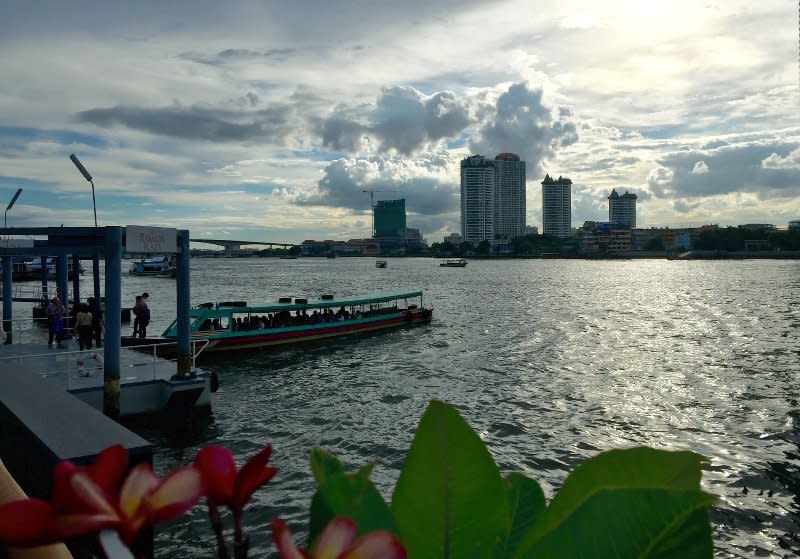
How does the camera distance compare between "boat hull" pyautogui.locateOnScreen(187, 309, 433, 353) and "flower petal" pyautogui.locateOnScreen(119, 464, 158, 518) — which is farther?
"boat hull" pyautogui.locateOnScreen(187, 309, 433, 353)

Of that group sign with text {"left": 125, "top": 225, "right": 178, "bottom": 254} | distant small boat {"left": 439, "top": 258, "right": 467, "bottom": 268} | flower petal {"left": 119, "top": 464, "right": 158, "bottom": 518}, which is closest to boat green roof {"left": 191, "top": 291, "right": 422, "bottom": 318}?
sign with text {"left": 125, "top": 225, "right": 178, "bottom": 254}

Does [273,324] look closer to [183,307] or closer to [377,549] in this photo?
[183,307]

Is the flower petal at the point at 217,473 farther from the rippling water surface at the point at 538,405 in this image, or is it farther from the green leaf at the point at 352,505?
the rippling water surface at the point at 538,405

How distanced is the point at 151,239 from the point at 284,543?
1659 cm

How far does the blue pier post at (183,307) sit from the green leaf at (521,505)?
1701cm

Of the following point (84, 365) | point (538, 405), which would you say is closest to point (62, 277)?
point (84, 365)

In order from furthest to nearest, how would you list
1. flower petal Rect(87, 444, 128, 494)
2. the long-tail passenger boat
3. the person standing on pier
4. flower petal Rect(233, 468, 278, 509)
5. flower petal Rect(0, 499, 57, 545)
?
the long-tail passenger boat → the person standing on pier → flower petal Rect(233, 468, 278, 509) → flower petal Rect(87, 444, 128, 494) → flower petal Rect(0, 499, 57, 545)

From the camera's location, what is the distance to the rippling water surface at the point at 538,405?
1398 centimetres

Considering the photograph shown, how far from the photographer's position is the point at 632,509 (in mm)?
971

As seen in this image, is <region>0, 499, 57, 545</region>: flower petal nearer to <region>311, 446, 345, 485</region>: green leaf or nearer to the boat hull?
<region>311, 446, 345, 485</region>: green leaf

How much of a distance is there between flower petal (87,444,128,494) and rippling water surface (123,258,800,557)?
29.2 ft

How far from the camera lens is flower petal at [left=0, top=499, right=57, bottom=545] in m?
0.79

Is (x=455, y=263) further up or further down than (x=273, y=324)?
further up

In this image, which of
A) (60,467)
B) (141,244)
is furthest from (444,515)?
(141,244)
